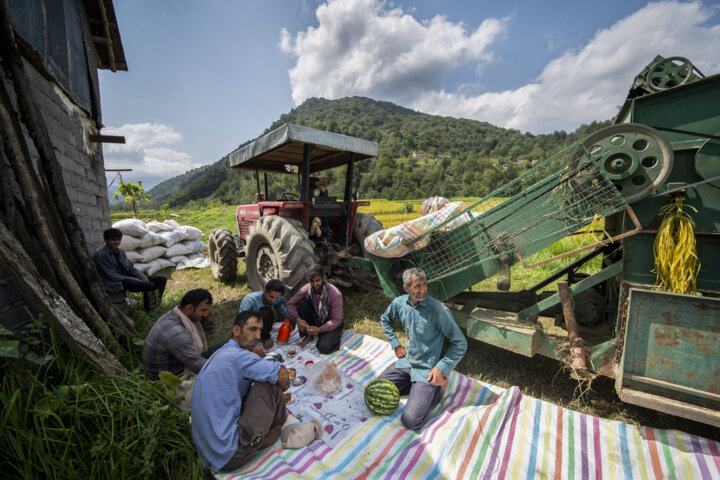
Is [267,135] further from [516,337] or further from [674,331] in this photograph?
[674,331]

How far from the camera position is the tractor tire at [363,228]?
4863 millimetres

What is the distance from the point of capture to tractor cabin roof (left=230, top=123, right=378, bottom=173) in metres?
3.54

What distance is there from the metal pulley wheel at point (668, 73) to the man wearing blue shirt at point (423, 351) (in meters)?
2.47

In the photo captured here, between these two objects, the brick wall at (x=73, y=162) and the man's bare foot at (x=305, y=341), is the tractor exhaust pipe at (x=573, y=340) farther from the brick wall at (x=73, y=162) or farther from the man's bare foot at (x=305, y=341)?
the brick wall at (x=73, y=162)

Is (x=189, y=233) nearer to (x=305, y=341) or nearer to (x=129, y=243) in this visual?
(x=129, y=243)

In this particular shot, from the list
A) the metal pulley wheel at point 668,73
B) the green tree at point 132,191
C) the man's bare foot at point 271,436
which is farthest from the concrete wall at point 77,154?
the green tree at point 132,191

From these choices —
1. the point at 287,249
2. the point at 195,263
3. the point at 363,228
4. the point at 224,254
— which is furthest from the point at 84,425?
the point at 195,263

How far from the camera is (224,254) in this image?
18.3 feet

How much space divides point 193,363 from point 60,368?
80 centimetres

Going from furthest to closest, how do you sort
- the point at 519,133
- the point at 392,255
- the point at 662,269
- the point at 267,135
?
the point at 519,133 → the point at 267,135 → the point at 392,255 → the point at 662,269

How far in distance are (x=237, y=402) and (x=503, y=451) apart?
174 centimetres

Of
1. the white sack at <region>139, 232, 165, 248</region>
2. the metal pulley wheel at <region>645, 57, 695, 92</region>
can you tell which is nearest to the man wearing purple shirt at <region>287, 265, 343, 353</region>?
the metal pulley wheel at <region>645, 57, 695, 92</region>

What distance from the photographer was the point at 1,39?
2031 millimetres

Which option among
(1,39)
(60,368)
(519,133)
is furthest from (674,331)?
(519,133)
